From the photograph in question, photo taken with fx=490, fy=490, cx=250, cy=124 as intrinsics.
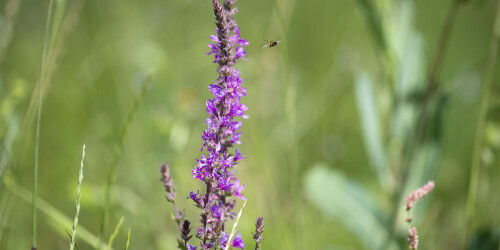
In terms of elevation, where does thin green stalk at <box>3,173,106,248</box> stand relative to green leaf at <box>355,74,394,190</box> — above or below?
below

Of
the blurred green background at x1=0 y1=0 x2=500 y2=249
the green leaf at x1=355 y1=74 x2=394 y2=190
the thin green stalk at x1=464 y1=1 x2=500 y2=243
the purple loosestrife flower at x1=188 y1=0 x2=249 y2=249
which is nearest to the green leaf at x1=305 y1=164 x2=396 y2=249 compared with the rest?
the blurred green background at x1=0 y1=0 x2=500 y2=249

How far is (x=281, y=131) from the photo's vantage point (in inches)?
134

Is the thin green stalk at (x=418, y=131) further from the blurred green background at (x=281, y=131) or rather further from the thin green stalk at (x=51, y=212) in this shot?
the thin green stalk at (x=51, y=212)

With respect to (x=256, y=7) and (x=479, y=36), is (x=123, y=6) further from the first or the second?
(x=479, y=36)

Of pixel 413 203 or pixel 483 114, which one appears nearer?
pixel 413 203

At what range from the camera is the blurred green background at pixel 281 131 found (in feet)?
6.79

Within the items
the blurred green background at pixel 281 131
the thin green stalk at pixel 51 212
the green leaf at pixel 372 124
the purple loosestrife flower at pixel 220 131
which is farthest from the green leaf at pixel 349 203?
the purple loosestrife flower at pixel 220 131

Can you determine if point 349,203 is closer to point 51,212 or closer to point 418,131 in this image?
point 418,131

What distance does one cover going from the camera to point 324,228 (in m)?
2.83

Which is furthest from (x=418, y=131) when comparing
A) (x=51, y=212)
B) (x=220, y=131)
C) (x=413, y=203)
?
(x=51, y=212)

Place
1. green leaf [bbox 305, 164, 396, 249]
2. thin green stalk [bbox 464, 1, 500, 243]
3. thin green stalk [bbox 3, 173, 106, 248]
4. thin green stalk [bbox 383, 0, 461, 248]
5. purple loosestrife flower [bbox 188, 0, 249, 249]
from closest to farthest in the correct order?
purple loosestrife flower [bbox 188, 0, 249, 249] < thin green stalk [bbox 3, 173, 106, 248] < thin green stalk [bbox 464, 1, 500, 243] < thin green stalk [bbox 383, 0, 461, 248] < green leaf [bbox 305, 164, 396, 249]

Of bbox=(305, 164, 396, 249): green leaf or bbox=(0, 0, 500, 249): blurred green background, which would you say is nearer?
bbox=(0, 0, 500, 249): blurred green background

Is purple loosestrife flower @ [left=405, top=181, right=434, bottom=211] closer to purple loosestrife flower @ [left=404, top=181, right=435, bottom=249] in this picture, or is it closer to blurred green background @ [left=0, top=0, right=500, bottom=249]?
purple loosestrife flower @ [left=404, top=181, right=435, bottom=249]

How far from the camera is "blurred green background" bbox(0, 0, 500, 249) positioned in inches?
81.5
